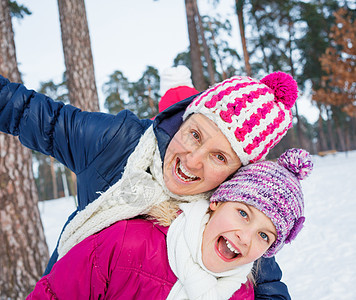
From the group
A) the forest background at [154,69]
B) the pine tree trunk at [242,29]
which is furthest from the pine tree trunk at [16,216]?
the pine tree trunk at [242,29]

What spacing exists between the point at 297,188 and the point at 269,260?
1.68ft

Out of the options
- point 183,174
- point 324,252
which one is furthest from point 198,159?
point 324,252

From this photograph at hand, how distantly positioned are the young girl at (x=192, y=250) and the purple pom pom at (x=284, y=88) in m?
0.32

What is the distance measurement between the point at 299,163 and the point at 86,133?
1.07 m

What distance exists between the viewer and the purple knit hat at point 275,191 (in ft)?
4.25

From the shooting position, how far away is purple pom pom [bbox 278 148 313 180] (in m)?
1.42

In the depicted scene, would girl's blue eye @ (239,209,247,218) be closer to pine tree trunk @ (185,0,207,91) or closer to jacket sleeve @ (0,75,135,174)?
jacket sleeve @ (0,75,135,174)

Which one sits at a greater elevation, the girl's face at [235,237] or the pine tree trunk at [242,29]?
the pine tree trunk at [242,29]

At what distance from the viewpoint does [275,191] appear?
132cm

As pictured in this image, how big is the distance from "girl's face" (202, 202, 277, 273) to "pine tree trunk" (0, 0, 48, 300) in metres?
2.33

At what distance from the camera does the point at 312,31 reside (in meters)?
19.6

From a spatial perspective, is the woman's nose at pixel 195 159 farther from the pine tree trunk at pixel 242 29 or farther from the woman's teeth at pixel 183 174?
the pine tree trunk at pixel 242 29

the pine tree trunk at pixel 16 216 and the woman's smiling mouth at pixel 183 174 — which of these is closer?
the woman's smiling mouth at pixel 183 174

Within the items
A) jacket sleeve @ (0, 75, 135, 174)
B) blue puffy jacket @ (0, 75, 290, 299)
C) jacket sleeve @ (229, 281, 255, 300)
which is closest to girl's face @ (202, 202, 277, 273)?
jacket sleeve @ (229, 281, 255, 300)
